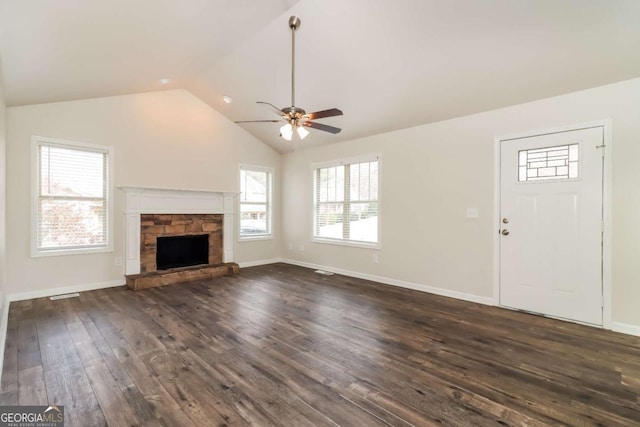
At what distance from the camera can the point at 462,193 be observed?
409 cm

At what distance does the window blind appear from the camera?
4.09 meters

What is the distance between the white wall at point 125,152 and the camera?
3861 millimetres

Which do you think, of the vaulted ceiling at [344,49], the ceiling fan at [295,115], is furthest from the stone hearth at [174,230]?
the ceiling fan at [295,115]

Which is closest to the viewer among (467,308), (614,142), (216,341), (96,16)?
(96,16)

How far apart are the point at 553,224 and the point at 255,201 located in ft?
16.8

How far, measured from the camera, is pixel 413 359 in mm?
2414

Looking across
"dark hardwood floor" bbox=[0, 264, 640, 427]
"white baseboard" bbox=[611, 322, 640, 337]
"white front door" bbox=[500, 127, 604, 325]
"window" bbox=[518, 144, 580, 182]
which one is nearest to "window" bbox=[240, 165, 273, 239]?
"dark hardwood floor" bbox=[0, 264, 640, 427]

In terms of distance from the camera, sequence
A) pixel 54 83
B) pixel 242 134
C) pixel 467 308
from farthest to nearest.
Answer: pixel 242 134 → pixel 467 308 → pixel 54 83

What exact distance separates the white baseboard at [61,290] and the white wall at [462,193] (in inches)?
142

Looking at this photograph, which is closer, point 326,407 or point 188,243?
point 326,407

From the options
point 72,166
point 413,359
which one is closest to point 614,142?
point 413,359

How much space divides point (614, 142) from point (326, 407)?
3.74 m

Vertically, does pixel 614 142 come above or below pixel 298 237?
above

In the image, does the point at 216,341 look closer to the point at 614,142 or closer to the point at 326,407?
the point at 326,407
